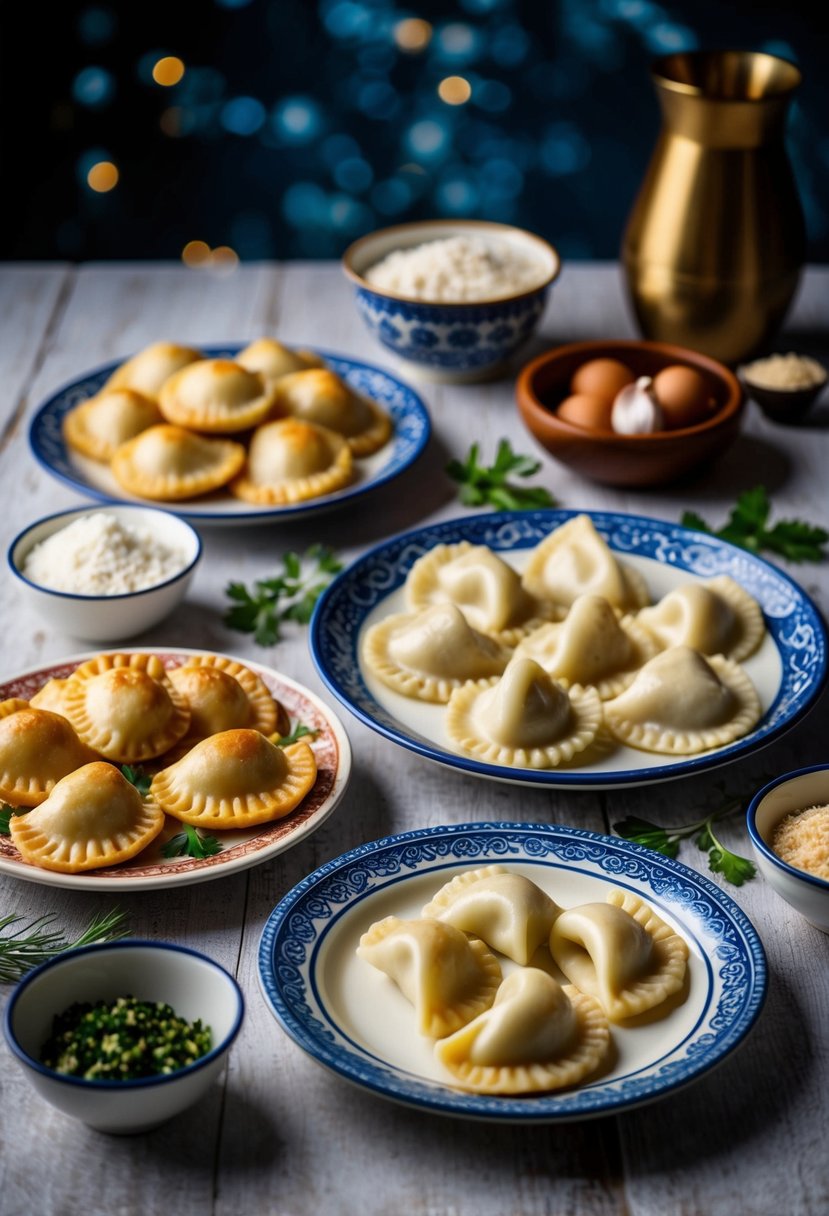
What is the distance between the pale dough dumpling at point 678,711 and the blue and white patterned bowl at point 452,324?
1.20 m

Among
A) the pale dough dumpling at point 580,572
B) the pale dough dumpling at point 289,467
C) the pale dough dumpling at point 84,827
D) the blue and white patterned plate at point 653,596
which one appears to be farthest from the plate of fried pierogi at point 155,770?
the pale dough dumpling at point 289,467

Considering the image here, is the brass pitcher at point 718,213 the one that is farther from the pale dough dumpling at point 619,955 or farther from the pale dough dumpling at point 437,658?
the pale dough dumpling at point 619,955

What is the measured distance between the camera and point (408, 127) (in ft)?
14.0

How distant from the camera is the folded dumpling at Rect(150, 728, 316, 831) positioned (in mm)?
1590

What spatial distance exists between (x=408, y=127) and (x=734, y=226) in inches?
73.0

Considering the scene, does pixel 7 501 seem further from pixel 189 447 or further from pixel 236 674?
pixel 236 674

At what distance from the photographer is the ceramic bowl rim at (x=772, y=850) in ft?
4.62

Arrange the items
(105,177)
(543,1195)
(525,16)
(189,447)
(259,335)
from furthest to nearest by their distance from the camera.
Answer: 1. (105,177)
2. (525,16)
3. (259,335)
4. (189,447)
5. (543,1195)

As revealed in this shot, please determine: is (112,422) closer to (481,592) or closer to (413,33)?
(481,592)

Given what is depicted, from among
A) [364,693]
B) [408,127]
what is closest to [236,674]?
[364,693]

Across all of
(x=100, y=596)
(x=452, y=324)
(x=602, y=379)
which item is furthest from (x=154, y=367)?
(x=602, y=379)

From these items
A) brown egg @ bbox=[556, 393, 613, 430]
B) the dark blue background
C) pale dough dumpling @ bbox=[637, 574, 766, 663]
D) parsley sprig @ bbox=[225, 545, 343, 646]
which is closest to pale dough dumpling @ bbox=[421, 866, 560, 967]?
pale dough dumpling @ bbox=[637, 574, 766, 663]

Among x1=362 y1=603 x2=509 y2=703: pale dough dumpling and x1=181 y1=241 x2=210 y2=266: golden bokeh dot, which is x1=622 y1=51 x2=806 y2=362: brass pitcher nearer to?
x1=362 y1=603 x2=509 y2=703: pale dough dumpling

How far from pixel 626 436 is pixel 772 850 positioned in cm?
111
